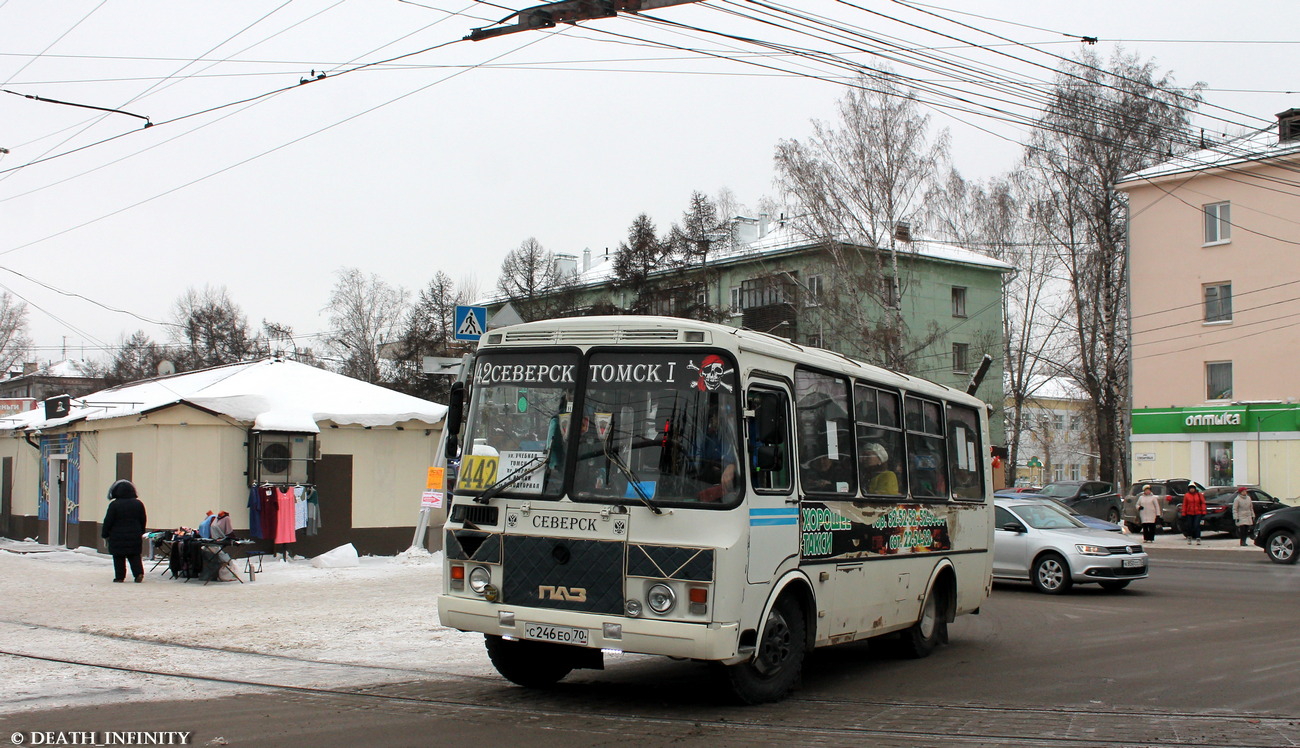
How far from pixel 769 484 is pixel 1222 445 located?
38513 millimetres

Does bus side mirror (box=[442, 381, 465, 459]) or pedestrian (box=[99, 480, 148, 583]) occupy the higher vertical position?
bus side mirror (box=[442, 381, 465, 459])

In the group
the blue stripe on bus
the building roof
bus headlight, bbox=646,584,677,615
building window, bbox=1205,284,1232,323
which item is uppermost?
the building roof

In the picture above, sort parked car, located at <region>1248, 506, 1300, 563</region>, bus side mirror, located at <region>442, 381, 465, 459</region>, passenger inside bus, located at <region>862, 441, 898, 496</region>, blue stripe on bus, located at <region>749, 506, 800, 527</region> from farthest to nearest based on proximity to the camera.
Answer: parked car, located at <region>1248, 506, 1300, 563</region> < passenger inside bus, located at <region>862, 441, 898, 496</region> < bus side mirror, located at <region>442, 381, 465, 459</region> < blue stripe on bus, located at <region>749, 506, 800, 527</region>

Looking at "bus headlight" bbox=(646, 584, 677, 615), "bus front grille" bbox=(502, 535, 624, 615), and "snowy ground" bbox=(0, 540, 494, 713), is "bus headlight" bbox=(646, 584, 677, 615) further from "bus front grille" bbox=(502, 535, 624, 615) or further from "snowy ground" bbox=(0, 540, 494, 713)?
"snowy ground" bbox=(0, 540, 494, 713)

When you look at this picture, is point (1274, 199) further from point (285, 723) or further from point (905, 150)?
point (285, 723)

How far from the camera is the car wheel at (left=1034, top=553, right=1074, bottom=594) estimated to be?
61.7ft

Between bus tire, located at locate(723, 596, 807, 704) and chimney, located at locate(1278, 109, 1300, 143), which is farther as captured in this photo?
chimney, located at locate(1278, 109, 1300, 143)

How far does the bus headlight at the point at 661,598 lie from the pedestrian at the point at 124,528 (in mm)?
13162

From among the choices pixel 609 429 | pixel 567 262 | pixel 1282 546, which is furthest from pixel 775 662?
pixel 567 262

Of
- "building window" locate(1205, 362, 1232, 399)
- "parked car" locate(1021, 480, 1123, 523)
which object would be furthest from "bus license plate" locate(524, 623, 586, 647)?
"building window" locate(1205, 362, 1232, 399)

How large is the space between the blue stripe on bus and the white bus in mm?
18

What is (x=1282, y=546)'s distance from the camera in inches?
965

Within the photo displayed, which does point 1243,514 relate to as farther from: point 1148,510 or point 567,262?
point 567,262

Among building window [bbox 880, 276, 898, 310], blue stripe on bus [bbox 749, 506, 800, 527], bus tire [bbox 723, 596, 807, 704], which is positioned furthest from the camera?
building window [bbox 880, 276, 898, 310]
